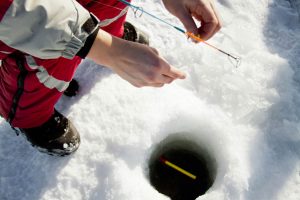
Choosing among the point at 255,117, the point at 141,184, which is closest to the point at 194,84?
the point at 255,117

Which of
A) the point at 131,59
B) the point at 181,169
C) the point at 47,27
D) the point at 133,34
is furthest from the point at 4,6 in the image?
the point at 181,169

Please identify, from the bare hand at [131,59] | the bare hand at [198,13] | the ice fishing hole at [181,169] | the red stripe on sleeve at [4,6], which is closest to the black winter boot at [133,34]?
the bare hand at [198,13]

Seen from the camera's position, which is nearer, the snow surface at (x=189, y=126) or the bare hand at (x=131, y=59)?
the bare hand at (x=131, y=59)

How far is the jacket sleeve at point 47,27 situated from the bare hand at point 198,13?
55 cm

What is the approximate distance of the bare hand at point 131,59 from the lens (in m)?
1.26

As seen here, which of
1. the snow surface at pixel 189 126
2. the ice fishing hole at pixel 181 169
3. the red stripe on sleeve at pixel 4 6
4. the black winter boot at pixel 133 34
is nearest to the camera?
the red stripe on sleeve at pixel 4 6

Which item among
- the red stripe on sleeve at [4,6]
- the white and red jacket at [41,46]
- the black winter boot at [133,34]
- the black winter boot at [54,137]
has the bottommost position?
the black winter boot at [54,137]

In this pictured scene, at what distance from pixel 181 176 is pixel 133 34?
3.24ft

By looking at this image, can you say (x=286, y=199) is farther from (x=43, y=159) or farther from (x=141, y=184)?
(x=43, y=159)

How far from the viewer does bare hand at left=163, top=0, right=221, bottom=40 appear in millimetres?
1575

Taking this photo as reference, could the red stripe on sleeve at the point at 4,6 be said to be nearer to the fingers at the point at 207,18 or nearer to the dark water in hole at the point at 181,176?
the fingers at the point at 207,18

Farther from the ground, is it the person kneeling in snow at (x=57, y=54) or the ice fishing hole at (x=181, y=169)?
the person kneeling in snow at (x=57, y=54)

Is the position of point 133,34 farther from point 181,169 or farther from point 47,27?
point 47,27

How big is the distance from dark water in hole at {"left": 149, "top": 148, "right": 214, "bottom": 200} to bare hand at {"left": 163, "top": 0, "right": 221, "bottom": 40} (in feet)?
2.68
